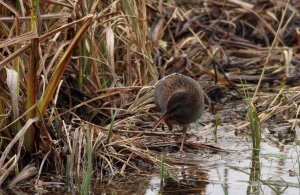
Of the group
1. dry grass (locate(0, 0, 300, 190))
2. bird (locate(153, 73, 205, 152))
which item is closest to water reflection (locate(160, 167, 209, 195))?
dry grass (locate(0, 0, 300, 190))

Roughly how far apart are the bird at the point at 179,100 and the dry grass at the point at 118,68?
0.54ft

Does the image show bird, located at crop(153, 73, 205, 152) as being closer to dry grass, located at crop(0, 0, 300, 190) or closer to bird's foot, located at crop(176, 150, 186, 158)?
bird's foot, located at crop(176, 150, 186, 158)

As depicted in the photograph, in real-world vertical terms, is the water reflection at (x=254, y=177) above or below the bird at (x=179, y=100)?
below

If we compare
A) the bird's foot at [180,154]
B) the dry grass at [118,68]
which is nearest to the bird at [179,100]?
the bird's foot at [180,154]

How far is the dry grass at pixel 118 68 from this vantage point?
538 cm

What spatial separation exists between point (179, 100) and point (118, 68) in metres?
1.01

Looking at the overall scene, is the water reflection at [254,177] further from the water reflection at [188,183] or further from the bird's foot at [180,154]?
the bird's foot at [180,154]

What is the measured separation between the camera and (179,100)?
640cm

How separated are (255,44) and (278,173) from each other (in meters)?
3.97

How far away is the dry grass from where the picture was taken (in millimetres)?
5383

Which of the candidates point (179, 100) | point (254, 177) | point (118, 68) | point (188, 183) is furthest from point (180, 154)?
point (118, 68)

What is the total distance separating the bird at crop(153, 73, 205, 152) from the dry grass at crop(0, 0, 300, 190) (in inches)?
6.5

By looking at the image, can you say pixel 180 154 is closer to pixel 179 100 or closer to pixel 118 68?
pixel 179 100

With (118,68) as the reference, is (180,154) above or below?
below
